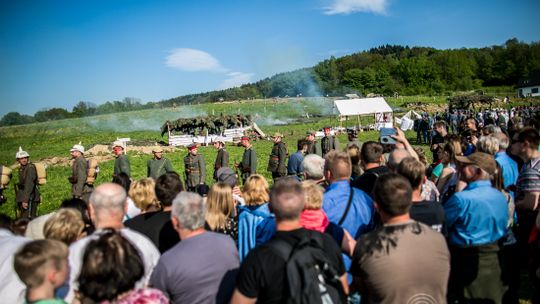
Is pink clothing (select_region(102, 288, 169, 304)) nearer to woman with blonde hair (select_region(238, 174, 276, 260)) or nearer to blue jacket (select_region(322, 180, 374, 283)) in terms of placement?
woman with blonde hair (select_region(238, 174, 276, 260))

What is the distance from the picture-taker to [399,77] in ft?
349

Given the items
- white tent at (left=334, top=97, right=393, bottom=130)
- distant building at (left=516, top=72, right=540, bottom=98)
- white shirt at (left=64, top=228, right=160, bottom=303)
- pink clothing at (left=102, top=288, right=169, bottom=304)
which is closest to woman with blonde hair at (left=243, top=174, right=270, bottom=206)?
white shirt at (left=64, top=228, right=160, bottom=303)

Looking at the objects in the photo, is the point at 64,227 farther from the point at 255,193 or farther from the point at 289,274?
the point at 289,274

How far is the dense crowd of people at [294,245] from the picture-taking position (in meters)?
2.34

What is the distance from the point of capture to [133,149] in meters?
24.5

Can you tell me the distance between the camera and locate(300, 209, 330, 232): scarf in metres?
3.19

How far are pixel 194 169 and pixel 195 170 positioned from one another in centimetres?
4

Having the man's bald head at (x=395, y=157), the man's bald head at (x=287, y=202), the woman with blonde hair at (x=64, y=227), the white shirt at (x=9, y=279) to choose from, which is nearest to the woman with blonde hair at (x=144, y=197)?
the woman with blonde hair at (x=64, y=227)

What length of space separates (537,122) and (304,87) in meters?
110

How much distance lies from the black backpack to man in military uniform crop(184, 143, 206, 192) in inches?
321

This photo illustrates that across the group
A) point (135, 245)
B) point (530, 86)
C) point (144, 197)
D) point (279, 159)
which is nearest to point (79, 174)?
point (279, 159)

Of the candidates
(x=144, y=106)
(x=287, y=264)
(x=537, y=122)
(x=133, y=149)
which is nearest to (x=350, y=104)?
(x=133, y=149)

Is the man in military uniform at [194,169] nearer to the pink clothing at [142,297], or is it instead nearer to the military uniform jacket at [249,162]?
the military uniform jacket at [249,162]

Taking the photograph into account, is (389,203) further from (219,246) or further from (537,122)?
(537,122)
